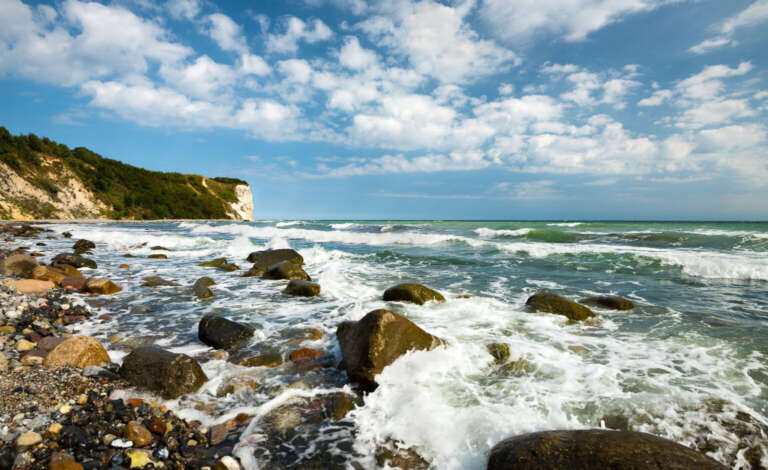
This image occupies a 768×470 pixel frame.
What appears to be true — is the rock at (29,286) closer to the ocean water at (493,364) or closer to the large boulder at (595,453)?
the ocean water at (493,364)

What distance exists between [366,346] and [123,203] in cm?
6388

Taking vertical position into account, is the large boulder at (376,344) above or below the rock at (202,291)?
above

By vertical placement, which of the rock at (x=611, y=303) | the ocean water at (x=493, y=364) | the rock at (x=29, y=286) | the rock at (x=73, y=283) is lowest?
the ocean water at (x=493, y=364)

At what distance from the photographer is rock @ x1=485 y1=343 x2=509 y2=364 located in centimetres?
435

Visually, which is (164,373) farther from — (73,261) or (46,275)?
(73,261)

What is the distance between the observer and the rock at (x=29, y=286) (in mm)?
6406

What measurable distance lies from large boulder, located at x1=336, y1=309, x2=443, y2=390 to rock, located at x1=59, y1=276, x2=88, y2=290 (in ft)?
22.7

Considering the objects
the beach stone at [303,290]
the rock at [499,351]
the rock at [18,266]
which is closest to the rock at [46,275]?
the rock at [18,266]

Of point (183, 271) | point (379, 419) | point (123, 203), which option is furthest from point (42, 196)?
point (379, 419)

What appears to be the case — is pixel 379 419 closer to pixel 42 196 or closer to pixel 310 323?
pixel 310 323

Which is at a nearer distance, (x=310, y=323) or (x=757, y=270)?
(x=310, y=323)

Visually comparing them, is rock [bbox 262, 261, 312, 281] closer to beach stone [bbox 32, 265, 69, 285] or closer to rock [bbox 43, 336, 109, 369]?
beach stone [bbox 32, 265, 69, 285]

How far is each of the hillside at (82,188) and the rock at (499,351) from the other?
160 ft

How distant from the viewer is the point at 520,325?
5711mm
